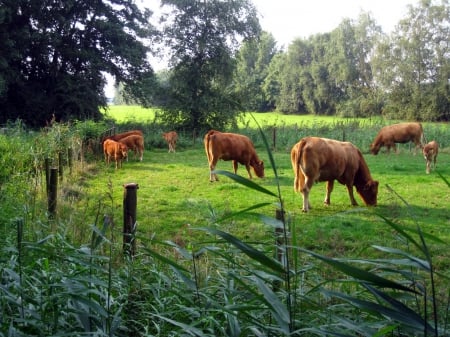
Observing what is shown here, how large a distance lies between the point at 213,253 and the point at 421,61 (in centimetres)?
4292

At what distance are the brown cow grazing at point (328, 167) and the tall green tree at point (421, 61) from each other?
34.1 metres

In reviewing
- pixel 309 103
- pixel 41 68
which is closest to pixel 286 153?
pixel 41 68

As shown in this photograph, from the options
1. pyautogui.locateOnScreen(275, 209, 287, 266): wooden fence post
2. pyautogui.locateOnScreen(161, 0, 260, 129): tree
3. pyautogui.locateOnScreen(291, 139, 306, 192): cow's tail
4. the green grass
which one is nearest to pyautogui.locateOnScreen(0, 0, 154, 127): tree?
pyautogui.locateOnScreen(161, 0, 260, 129): tree

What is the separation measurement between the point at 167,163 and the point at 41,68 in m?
13.7

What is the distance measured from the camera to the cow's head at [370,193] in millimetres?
9586

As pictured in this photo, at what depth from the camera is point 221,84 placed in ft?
97.9

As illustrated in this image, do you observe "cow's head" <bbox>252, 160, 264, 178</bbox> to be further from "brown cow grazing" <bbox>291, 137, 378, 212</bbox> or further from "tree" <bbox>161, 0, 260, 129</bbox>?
"tree" <bbox>161, 0, 260, 129</bbox>

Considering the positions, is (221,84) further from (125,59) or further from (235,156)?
(235,156)

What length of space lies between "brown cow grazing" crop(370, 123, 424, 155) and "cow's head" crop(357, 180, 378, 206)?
11.7 m

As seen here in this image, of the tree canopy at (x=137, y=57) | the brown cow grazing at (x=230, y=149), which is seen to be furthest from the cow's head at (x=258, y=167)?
the tree canopy at (x=137, y=57)

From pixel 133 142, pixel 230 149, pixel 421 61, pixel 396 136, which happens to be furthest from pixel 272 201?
pixel 421 61

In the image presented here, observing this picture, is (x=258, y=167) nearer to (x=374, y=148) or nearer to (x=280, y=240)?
(x=374, y=148)

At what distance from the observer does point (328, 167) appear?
31.1ft

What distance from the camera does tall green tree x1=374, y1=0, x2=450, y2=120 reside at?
39.7 metres
